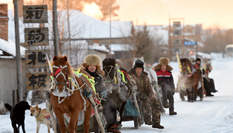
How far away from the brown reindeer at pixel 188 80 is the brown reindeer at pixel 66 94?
11.8 meters

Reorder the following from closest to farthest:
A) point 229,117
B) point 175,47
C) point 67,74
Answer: point 67,74
point 229,117
point 175,47

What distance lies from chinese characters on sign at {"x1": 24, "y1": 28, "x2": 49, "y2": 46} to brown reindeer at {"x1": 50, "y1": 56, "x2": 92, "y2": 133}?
10.4 m

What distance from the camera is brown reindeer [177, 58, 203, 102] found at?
20766 millimetres

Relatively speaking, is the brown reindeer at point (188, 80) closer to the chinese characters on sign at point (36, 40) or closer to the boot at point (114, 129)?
the chinese characters on sign at point (36, 40)

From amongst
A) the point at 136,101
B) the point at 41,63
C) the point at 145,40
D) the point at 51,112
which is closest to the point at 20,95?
the point at 41,63

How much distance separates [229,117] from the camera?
13969 millimetres

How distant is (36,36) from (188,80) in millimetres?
6828

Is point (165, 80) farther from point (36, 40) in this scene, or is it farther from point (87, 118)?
point (87, 118)

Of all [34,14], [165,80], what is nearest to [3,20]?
A: [34,14]

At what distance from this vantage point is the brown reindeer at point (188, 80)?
2077 cm

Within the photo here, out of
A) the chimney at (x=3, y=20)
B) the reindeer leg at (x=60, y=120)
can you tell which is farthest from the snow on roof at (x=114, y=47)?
the reindeer leg at (x=60, y=120)

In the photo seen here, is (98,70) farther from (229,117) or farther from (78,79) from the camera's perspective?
(229,117)

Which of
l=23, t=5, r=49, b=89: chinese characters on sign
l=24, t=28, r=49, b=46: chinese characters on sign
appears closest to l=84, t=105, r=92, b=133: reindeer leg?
l=23, t=5, r=49, b=89: chinese characters on sign

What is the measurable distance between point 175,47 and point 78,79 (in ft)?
307
